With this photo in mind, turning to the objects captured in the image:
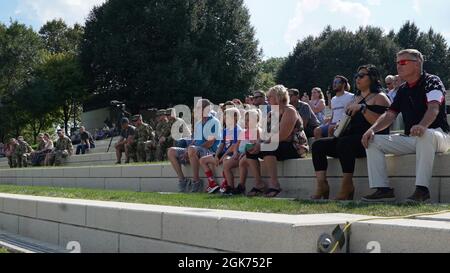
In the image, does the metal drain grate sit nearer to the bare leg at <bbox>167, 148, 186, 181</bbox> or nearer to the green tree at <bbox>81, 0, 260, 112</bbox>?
the bare leg at <bbox>167, 148, 186, 181</bbox>

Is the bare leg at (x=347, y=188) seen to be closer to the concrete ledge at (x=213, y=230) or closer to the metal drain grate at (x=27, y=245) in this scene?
the concrete ledge at (x=213, y=230)

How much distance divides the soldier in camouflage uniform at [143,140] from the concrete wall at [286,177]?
144 centimetres

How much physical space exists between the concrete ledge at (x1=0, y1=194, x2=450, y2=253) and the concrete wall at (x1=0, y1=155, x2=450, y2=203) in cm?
184

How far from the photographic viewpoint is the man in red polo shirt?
5816 millimetres

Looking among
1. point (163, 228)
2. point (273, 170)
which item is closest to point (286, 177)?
point (273, 170)

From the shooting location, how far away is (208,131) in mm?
10078

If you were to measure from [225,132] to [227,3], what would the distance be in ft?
123

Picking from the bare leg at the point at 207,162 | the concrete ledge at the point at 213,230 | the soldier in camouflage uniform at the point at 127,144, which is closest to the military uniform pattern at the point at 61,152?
the soldier in camouflage uniform at the point at 127,144

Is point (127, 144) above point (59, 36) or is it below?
below

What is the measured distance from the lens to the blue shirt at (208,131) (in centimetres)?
998

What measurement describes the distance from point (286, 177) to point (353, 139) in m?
1.67

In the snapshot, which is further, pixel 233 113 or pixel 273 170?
pixel 233 113

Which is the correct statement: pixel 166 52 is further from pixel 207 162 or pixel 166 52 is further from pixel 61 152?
pixel 207 162

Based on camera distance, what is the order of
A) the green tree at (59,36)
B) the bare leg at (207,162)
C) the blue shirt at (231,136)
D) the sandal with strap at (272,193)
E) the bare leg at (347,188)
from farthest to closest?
the green tree at (59,36) < the bare leg at (207,162) < the blue shirt at (231,136) < the sandal with strap at (272,193) < the bare leg at (347,188)
